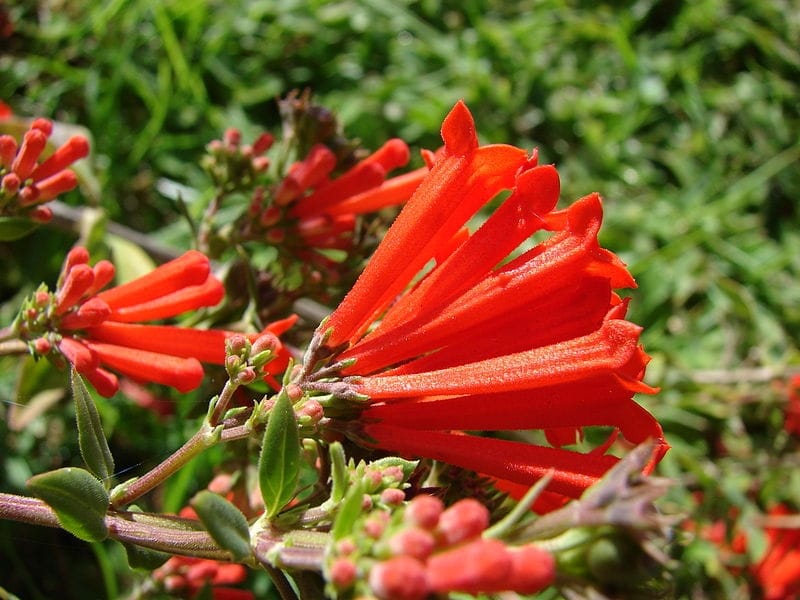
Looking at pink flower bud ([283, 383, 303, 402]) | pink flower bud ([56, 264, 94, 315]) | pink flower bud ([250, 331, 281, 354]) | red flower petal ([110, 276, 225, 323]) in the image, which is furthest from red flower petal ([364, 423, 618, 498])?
pink flower bud ([56, 264, 94, 315])

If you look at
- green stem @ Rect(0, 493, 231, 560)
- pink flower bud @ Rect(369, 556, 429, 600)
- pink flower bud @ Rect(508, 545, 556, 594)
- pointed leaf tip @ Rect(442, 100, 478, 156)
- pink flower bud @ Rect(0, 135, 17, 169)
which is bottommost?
green stem @ Rect(0, 493, 231, 560)

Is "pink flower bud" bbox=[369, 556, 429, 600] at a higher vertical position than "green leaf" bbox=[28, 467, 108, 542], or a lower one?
higher

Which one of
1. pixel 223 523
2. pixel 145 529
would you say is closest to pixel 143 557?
pixel 145 529

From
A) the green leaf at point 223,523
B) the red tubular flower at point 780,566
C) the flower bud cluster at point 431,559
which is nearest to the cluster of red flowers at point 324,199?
the green leaf at point 223,523

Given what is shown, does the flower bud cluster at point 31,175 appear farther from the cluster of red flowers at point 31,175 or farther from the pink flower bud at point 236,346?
the pink flower bud at point 236,346

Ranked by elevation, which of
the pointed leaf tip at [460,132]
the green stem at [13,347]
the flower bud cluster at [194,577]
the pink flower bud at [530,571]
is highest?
the pointed leaf tip at [460,132]

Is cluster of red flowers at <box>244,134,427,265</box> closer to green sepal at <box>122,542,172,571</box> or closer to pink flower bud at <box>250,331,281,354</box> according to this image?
pink flower bud at <box>250,331,281,354</box>

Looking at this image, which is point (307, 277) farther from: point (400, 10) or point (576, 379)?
point (400, 10)

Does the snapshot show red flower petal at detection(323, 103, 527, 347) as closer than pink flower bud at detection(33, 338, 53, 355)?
Yes
